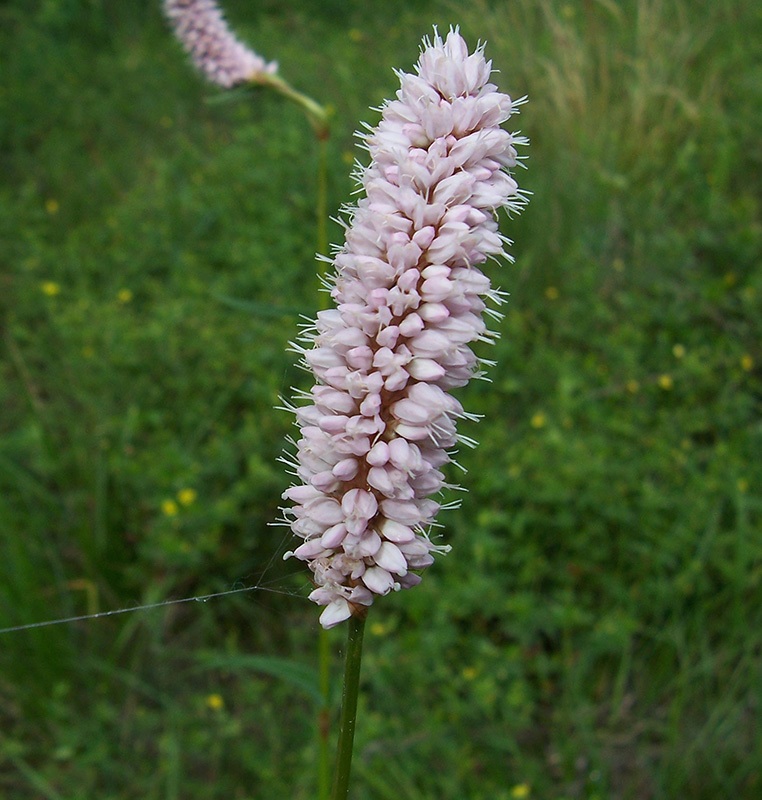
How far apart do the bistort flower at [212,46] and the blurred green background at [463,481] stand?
119 millimetres

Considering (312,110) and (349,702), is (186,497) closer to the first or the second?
(312,110)

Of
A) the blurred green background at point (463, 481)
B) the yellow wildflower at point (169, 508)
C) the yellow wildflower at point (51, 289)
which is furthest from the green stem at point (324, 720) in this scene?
the yellow wildflower at point (51, 289)

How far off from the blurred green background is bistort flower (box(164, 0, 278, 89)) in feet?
0.39

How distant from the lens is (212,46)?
1.85 metres

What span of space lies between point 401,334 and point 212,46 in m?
1.40

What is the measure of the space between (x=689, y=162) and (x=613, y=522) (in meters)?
2.19

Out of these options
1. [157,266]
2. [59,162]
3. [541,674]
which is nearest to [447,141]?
[541,674]

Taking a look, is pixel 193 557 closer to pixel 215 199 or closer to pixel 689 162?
pixel 215 199

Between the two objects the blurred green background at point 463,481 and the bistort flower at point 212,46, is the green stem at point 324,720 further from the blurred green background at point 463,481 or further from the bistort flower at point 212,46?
the bistort flower at point 212,46

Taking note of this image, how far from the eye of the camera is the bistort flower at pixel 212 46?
1.82 meters

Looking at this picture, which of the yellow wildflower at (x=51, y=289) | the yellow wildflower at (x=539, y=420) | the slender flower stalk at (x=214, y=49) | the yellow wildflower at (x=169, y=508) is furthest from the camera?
the yellow wildflower at (x=51, y=289)

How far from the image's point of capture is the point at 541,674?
2273mm

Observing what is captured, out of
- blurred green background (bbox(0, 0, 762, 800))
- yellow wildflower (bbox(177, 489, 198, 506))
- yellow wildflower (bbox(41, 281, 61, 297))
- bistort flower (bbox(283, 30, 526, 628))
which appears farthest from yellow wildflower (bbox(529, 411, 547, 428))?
yellow wildflower (bbox(41, 281, 61, 297))

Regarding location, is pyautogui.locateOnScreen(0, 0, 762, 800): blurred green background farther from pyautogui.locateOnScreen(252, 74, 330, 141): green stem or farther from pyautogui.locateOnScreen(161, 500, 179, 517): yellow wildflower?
pyautogui.locateOnScreen(252, 74, 330, 141): green stem
